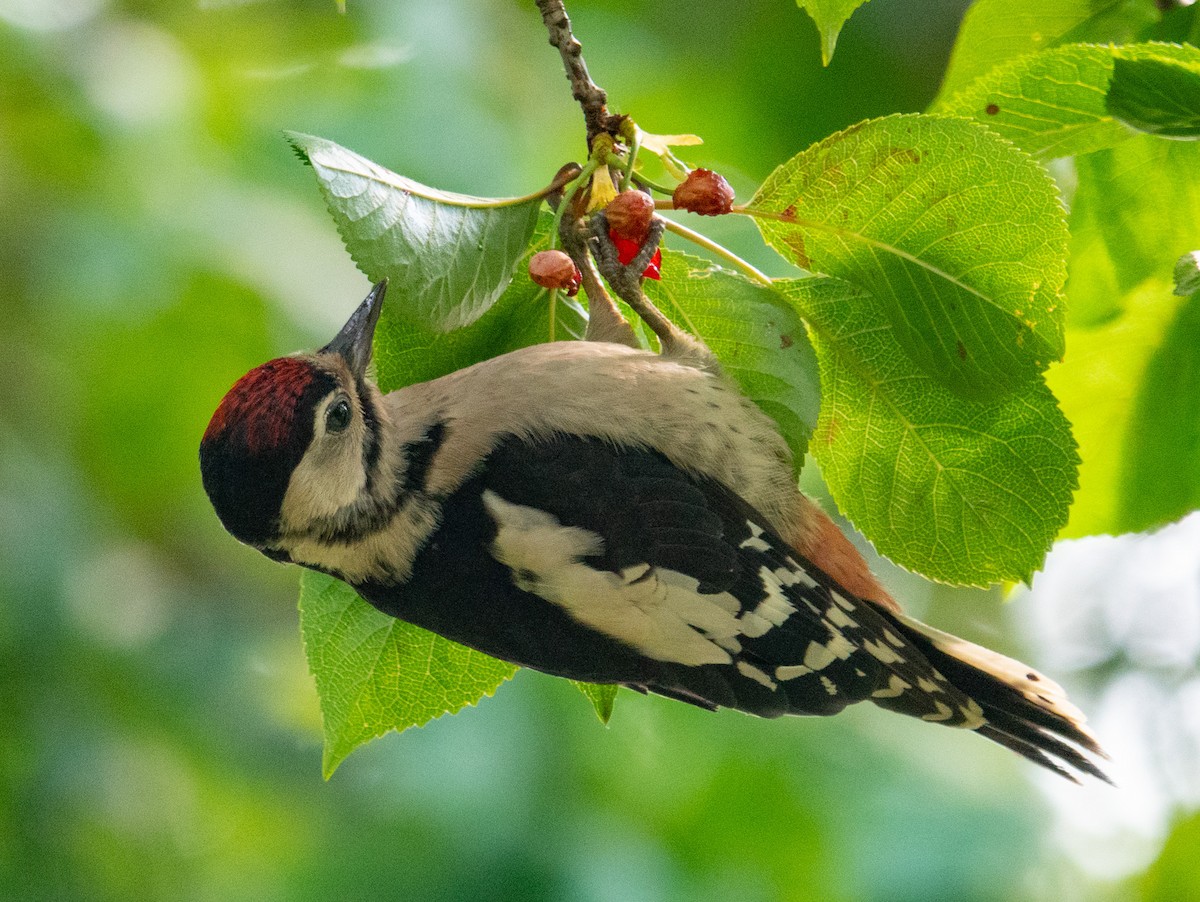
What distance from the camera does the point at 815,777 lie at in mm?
4242

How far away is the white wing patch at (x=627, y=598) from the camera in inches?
Result: 75.3

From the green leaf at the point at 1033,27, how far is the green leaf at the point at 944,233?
414 millimetres

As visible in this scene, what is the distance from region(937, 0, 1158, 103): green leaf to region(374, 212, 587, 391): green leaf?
2.31ft

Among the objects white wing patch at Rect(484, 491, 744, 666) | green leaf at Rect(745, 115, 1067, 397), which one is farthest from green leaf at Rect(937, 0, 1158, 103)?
white wing patch at Rect(484, 491, 744, 666)

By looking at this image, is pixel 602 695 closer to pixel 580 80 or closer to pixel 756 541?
pixel 756 541

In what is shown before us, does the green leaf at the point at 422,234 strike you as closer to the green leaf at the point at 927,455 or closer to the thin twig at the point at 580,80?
the thin twig at the point at 580,80

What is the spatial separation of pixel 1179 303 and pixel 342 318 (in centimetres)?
260

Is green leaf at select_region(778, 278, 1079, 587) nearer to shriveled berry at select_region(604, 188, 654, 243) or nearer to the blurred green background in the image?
shriveled berry at select_region(604, 188, 654, 243)

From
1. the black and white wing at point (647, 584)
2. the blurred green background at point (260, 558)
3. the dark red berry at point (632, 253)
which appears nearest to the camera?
the dark red berry at point (632, 253)

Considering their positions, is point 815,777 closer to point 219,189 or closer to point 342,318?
point 342,318

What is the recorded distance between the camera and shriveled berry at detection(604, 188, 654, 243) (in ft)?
5.23

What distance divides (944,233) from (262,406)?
3.33 ft

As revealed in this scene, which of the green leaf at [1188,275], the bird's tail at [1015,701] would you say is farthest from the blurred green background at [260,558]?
the green leaf at [1188,275]

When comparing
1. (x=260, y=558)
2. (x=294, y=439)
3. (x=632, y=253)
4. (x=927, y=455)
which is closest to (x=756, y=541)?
(x=927, y=455)
